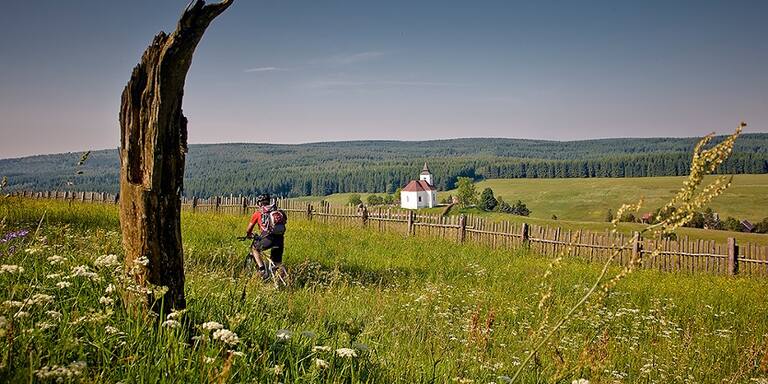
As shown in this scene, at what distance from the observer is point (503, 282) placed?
11805 millimetres

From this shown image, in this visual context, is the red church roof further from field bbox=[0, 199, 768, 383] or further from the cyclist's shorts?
the cyclist's shorts

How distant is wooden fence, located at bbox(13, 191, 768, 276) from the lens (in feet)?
57.6

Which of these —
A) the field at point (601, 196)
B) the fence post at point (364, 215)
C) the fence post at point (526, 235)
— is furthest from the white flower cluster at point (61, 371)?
the field at point (601, 196)

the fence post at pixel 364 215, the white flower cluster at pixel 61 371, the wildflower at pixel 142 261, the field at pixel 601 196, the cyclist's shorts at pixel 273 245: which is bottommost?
the field at pixel 601 196

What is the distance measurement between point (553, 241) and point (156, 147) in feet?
60.5

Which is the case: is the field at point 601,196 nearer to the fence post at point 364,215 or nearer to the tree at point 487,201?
the tree at point 487,201

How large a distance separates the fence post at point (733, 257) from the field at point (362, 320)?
6.09ft

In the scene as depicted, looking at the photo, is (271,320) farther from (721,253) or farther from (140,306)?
(721,253)

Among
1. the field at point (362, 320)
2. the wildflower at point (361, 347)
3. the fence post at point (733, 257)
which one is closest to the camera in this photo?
the field at point (362, 320)

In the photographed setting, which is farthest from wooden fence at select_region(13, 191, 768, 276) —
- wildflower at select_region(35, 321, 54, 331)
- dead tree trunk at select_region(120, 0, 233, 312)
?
wildflower at select_region(35, 321, 54, 331)

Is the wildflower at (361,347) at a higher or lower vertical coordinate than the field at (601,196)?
higher

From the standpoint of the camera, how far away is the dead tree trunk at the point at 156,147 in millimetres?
3545

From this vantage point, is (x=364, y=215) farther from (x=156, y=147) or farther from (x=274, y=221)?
(x=156, y=147)

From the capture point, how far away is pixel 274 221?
1009 cm
